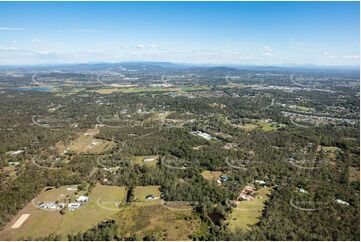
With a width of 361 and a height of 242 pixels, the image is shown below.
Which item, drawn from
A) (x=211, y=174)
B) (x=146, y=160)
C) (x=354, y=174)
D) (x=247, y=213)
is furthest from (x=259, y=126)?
(x=247, y=213)

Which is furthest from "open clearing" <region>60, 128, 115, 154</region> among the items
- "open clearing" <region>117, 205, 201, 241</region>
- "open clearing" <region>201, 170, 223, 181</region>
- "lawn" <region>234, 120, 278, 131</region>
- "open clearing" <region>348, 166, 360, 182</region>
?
"open clearing" <region>348, 166, 360, 182</region>

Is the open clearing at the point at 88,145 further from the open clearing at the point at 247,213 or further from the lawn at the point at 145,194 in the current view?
the open clearing at the point at 247,213

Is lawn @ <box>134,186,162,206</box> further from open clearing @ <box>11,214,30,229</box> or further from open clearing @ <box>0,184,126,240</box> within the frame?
open clearing @ <box>11,214,30,229</box>

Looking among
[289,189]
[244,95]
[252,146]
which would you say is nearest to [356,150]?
[252,146]

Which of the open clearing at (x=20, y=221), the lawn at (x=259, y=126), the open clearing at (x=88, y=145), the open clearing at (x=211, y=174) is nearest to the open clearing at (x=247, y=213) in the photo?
the open clearing at (x=211, y=174)

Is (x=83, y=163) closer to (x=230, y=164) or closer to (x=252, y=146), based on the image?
(x=230, y=164)

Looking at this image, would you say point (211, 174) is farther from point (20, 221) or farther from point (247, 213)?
point (20, 221)
